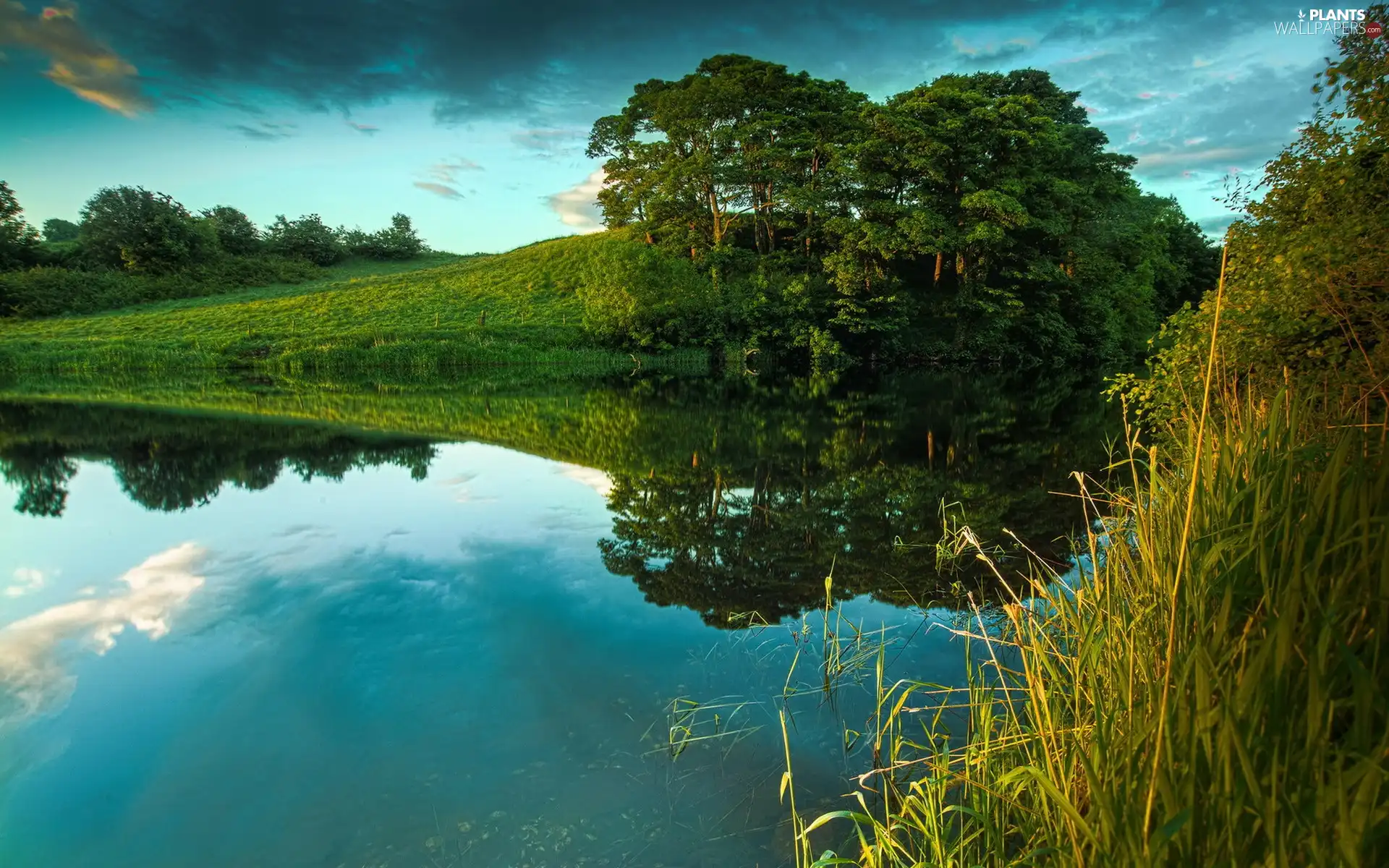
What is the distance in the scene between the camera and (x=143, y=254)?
175 feet

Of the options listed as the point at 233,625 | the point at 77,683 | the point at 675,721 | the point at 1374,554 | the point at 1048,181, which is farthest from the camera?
the point at 1048,181

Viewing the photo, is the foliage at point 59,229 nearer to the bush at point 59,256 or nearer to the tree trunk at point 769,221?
the bush at point 59,256

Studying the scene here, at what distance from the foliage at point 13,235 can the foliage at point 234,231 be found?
478 inches

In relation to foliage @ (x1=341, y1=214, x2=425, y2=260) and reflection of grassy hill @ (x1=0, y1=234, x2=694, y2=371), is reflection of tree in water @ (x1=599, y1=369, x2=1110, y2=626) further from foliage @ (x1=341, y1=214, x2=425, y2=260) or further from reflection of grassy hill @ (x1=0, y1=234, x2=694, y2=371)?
foliage @ (x1=341, y1=214, x2=425, y2=260)

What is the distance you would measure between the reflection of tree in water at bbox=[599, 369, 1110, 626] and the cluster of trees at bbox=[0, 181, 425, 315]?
49.3 meters

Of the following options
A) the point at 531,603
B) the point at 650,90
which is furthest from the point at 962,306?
the point at 531,603

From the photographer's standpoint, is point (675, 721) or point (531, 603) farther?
point (531, 603)

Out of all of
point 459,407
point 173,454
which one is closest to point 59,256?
point 459,407

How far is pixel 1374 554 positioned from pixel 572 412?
1947cm

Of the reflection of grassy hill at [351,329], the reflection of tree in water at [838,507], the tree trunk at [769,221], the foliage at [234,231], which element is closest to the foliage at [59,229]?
the foliage at [234,231]

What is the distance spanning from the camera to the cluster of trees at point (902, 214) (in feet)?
122

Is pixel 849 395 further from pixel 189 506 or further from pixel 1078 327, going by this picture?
pixel 1078 327

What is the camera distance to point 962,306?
128 ft

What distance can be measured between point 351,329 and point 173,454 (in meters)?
24.6
